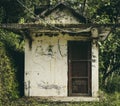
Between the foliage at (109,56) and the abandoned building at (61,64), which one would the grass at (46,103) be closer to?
the abandoned building at (61,64)

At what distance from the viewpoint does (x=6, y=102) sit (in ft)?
38.3

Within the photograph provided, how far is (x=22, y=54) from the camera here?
50.1 feet

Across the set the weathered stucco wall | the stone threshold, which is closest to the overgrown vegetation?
the stone threshold

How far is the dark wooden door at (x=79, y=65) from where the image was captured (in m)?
13.8

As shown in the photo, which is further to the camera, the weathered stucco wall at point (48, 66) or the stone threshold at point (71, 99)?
the weathered stucco wall at point (48, 66)

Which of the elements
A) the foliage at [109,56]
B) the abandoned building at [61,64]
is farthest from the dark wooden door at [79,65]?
the foliage at [109,56]

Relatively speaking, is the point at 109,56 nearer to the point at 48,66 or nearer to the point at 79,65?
the point at 79,65

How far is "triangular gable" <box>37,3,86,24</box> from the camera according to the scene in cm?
1420

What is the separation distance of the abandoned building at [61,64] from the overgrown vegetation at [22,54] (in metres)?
0.61

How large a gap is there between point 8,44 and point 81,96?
346cm

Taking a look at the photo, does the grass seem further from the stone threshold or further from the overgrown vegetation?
the stone threshold

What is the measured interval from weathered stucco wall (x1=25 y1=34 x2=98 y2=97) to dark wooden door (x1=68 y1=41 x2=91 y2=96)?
0.56 feet

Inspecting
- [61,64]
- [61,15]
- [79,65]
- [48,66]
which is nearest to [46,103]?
[48,66]

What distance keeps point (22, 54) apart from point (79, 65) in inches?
110
